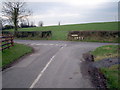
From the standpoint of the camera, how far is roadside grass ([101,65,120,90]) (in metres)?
6.44

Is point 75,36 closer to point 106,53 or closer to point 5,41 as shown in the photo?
point 106,53

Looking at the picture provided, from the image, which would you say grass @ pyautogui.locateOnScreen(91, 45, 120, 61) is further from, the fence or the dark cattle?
the dark cattle

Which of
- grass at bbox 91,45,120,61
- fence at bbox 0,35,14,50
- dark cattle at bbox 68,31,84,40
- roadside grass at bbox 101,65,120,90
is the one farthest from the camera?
dark cattle at bbox 68,31,84,40

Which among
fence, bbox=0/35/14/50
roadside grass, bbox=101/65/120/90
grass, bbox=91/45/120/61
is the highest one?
fence, bbox=0/35/14/50

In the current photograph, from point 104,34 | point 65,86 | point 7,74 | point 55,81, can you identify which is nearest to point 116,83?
point 65,86

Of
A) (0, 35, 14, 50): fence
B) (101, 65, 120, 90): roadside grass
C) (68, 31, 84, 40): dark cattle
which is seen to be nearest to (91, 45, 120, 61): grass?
(101, 65, 120, 90): roadside grass

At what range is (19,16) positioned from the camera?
3284 centimetres

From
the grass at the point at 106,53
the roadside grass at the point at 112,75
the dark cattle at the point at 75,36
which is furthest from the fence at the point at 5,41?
the dark cattle at the point at 75,36

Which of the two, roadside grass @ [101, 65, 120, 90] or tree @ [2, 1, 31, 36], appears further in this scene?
tree @ [2, 1, 31, 36]

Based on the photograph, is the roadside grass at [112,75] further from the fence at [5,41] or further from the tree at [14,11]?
the tree at [14,11]

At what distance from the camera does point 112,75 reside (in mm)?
7512

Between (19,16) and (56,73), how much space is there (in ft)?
88.9

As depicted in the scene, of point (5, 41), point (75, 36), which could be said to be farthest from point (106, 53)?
point (75, 36)

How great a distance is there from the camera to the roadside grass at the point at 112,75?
644cm
